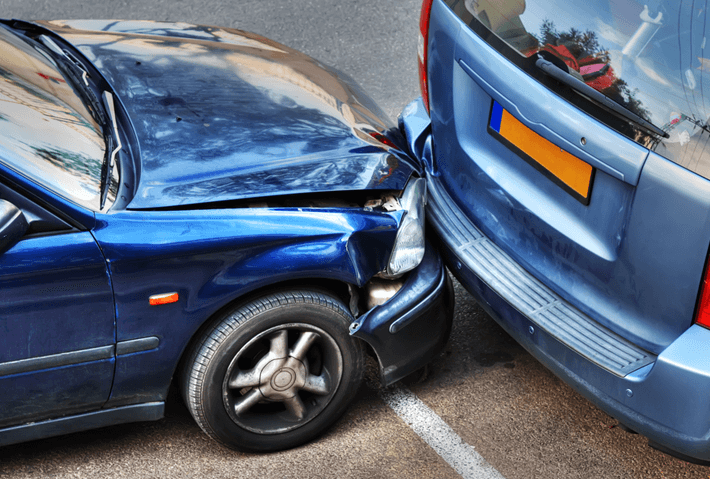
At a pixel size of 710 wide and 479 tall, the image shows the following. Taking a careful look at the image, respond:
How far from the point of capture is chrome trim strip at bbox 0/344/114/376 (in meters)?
2.47

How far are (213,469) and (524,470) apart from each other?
1.19m

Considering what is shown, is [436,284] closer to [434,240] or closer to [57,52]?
[434,240]

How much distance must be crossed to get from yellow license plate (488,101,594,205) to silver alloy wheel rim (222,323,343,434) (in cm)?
99

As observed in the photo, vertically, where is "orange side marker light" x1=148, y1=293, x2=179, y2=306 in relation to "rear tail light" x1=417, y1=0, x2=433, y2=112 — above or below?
below

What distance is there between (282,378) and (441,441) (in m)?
0.71

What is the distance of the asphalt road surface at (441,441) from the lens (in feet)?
9.50

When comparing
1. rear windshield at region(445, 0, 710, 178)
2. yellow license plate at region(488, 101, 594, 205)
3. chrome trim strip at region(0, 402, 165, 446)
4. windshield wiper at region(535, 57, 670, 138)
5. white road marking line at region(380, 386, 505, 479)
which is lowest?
white road marking line at region(380, 386, 505, 479)

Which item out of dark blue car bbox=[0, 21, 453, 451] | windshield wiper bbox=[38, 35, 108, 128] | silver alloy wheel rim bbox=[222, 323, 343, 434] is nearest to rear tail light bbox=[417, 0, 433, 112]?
dark blue car bbox=[0, 21, 453, 451]

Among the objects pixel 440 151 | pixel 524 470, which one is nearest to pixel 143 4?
pixel 440 151

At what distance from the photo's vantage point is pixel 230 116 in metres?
3.04

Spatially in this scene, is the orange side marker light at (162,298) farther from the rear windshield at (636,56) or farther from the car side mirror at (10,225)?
the rear windshield at (636,56)

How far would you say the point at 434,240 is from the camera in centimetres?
317

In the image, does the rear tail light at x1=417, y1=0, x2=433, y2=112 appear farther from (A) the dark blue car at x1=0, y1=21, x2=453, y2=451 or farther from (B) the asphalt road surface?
(B) the asphalt road surface

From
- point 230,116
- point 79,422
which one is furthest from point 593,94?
point 79,422
